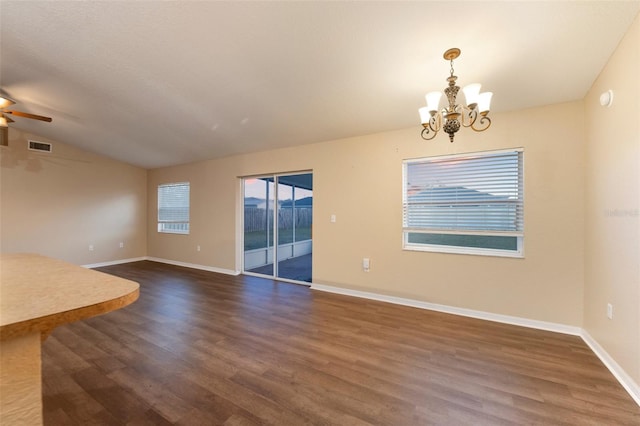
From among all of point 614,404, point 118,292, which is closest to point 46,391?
point 118,292

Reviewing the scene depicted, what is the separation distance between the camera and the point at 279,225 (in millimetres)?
4797

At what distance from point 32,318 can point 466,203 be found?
3563mm

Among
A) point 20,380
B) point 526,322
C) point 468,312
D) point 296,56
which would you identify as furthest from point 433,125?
point 20,380

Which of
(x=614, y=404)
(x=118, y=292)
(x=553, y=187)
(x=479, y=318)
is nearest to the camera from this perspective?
(x=118, y=292)

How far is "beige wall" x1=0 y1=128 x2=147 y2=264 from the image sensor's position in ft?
15.6

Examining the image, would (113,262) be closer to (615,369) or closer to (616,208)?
(615,369)

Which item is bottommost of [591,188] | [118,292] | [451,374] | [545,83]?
[451,374]

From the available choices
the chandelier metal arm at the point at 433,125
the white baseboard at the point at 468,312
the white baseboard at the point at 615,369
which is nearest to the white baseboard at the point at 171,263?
the white baseboard at the point at 468,312

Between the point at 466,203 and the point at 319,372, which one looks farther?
the point at 466,203

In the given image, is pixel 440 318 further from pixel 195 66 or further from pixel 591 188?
pixel 195 66

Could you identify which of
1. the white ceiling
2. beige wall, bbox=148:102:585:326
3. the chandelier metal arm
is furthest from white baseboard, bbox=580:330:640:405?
the white ceiling

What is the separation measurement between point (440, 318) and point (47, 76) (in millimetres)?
5394

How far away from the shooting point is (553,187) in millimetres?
2709

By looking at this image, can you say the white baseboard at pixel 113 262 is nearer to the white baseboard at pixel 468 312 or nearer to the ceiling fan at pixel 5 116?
the ceiling fan at pixel 5 116
